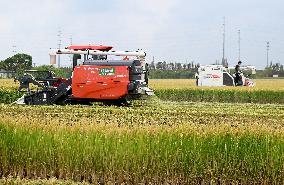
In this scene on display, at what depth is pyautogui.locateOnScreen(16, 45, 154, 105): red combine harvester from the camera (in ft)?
53.9

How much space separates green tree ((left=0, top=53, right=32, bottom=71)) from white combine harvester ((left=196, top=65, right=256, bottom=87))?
4254 centimetres

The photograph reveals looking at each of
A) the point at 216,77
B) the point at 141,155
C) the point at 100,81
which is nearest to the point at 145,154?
the point at 141,155

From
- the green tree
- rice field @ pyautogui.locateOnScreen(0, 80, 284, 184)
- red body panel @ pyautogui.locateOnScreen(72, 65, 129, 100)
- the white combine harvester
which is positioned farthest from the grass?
the green tree

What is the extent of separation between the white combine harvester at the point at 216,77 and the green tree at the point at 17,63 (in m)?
42.5

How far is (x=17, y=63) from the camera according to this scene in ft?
236

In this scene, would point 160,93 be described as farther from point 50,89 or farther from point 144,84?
point 50,89

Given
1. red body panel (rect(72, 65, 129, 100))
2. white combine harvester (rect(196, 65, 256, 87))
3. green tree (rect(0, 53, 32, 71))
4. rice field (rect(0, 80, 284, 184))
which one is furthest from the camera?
green tree (rect(0, 53, 32, 71))

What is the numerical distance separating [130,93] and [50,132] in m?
9.47

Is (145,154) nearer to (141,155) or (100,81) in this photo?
(141,155)

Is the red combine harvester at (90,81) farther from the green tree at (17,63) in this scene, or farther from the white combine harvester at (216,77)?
the green tree at (17,63)

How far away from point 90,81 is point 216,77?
18.0 meters

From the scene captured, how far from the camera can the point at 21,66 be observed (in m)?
71.9

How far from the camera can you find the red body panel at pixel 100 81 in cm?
1641

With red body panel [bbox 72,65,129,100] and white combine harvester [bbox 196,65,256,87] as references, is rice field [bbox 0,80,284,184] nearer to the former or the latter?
red body panel [bbox 72,65,129,100]
